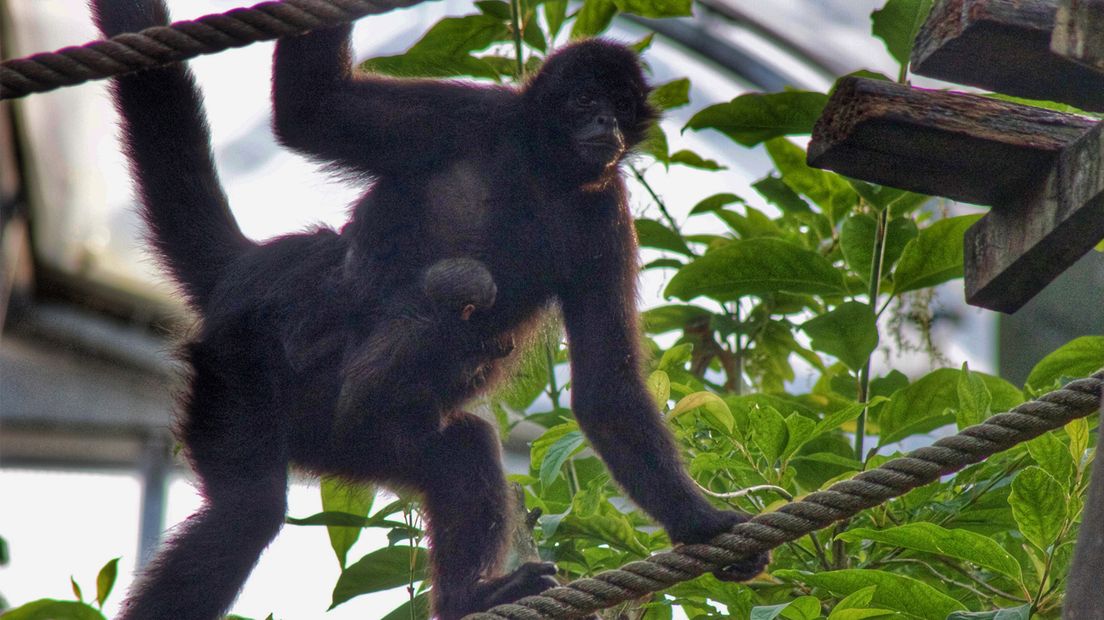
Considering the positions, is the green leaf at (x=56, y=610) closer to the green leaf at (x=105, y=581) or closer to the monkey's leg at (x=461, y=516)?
the green leaf at (x=105, y=581)

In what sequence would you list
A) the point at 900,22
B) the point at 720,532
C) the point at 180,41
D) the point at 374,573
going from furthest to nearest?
the point at 900,22 < the point at 374,573 < the point at 720,532 < the point at 180,41

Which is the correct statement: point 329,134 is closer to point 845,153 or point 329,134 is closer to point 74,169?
point 845,153

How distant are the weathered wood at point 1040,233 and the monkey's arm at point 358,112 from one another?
167 centimetres

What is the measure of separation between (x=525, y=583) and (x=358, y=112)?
4.93 feet

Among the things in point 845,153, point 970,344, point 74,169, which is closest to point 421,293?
point 845,153

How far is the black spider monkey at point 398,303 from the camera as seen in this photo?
12.1ft

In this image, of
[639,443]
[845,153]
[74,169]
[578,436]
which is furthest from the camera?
[74,169]

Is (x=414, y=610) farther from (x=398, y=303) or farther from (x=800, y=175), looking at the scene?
(x=800, y=175)

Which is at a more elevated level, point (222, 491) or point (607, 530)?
point (222, 491)

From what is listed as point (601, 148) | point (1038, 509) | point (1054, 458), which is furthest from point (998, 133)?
point (601, 148)

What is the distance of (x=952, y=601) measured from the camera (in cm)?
292

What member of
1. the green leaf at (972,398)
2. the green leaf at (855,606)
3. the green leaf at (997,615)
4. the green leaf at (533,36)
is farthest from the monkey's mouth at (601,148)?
the green leaf at (997,615)

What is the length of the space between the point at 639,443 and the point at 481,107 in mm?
1221

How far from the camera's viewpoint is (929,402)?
3861mm
